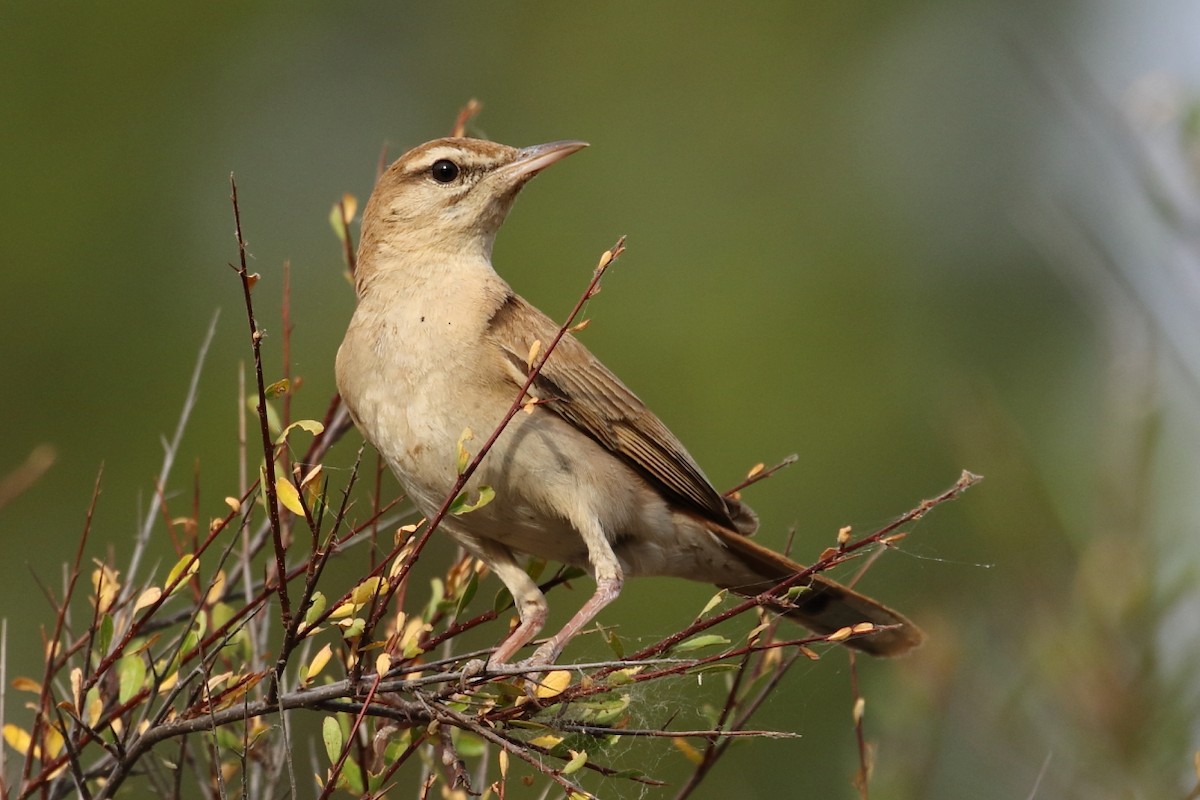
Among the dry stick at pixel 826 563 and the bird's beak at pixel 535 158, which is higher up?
the bird's beak at pixel 535 158

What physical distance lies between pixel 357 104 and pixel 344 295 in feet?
16.8

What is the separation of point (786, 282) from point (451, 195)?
762 cm

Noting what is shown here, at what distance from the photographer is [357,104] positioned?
52.1 feet

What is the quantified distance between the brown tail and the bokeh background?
14cm

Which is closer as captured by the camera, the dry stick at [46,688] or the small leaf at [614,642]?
the dry stick at [46,688]

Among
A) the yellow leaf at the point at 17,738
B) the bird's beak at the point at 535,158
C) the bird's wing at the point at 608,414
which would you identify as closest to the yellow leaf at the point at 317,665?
the yellow leaf at the point at 17,738

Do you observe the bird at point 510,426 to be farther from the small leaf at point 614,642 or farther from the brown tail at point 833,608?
the small leaf at point 614,642

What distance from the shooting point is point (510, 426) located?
3.87 metres

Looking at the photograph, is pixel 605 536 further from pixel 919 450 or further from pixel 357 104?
pixel 357 104

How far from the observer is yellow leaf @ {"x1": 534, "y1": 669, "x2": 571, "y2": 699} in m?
2.88

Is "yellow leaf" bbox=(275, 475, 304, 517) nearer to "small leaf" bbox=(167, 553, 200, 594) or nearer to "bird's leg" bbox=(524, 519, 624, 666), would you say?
"small leaf" bbox=(167, 553, 200, 594)

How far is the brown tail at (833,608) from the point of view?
165 inches

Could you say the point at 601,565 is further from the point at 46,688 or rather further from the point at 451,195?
the point at 46,688

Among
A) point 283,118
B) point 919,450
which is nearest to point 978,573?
point 919,450
